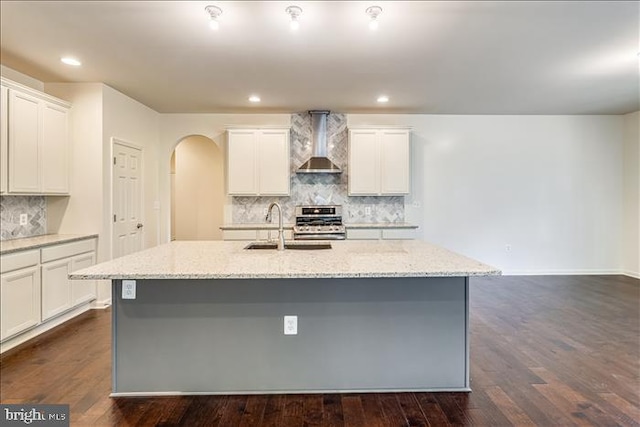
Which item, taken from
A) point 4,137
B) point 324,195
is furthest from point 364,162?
point 4,137

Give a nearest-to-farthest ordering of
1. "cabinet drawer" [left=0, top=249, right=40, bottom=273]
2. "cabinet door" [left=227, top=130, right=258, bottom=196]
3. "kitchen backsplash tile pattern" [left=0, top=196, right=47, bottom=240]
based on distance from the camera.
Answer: "cabinet drawer" [left=0, top=249, right=40, bottom=273], "kitchen backsplash tile pattern" [left=0, top=196, right=47, bottom=240], "cabinet door" [left=227, top=130, right=258, bottom=196]

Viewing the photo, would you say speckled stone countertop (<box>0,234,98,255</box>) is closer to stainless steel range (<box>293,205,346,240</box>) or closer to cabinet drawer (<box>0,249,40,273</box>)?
cabinet drawer (<box>0,249,40,273</box>)

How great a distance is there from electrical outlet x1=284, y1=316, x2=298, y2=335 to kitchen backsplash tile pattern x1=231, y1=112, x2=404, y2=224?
337 centimetres

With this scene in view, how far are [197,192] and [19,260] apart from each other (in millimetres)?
4248

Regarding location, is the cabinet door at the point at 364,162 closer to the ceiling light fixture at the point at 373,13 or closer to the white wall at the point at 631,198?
the ceiling light fixture at the point at 373,13

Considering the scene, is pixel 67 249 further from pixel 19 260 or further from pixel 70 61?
pixel 70 61

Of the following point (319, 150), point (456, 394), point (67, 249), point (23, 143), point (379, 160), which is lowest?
point (456, 394)

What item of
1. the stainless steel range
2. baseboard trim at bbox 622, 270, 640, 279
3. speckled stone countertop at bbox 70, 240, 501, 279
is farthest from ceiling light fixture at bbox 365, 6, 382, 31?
baseboard trim at bbox 622, 270, 640, 279

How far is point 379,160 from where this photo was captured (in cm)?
543

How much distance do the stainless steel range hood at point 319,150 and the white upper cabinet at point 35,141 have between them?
9.69 ft

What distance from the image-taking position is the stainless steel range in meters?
5.14

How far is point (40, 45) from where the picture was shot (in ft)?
10.4

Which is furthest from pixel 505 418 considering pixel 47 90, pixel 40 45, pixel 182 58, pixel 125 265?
pixel 47 90

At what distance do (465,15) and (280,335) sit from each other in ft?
8.58
